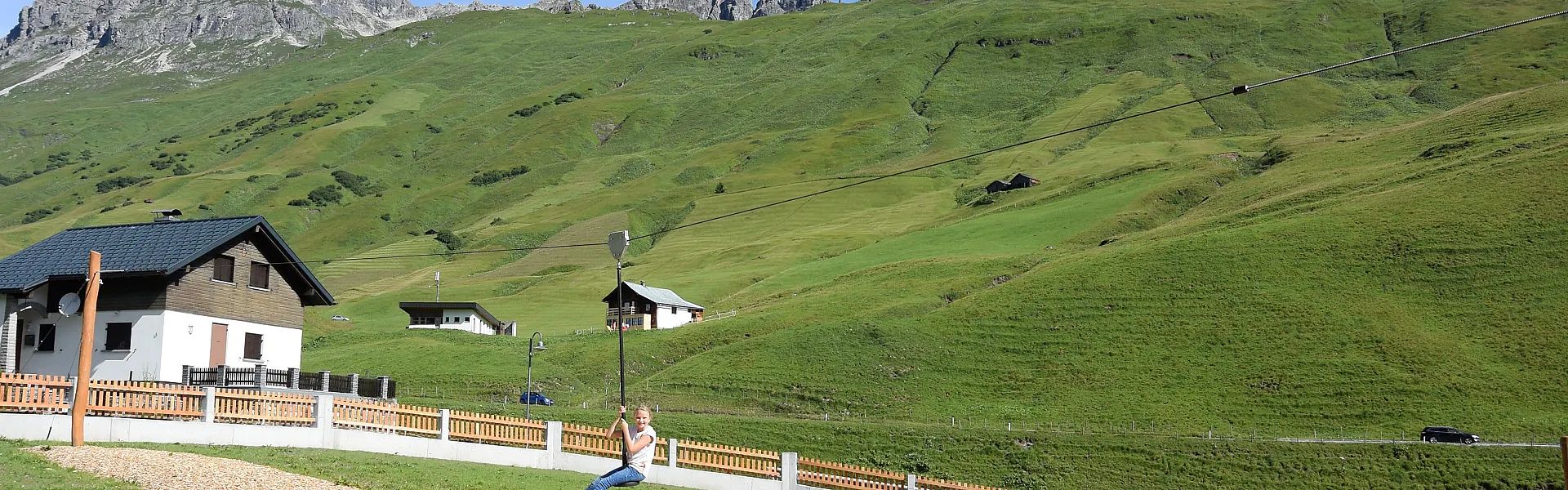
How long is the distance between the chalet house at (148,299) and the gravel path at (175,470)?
22767 mm

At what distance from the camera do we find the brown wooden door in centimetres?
4934

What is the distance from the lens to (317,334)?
99.1m

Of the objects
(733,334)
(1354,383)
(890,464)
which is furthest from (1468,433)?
Answer: (733,334)

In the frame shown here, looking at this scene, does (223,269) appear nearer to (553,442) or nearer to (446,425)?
(446,425)

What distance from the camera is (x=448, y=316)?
347ft

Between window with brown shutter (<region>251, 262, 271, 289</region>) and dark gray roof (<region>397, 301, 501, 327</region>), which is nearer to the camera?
window with brown shutter (<region>251, 262, 271, 289</region>)

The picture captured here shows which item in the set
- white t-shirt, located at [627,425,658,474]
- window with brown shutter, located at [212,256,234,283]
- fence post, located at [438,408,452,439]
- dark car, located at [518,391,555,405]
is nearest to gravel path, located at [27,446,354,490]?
white t-shirt, located at [627,425,658,474]

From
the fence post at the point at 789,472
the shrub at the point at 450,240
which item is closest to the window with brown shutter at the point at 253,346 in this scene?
the fence post at the point at 789,472

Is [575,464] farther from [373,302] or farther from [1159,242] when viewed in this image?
[373,302]

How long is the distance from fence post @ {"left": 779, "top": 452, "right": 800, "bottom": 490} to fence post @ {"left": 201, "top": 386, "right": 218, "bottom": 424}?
15693 mm

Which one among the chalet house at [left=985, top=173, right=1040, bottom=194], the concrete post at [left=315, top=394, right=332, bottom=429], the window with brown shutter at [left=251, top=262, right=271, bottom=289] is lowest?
the concrete post at [left=315, top=394, right=332, bottom=429]

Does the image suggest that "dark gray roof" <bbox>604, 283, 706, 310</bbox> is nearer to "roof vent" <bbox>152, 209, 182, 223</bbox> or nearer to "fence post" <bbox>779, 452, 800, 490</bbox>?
"roof vent" <bbox>152, 209, 182, 223</bbox>

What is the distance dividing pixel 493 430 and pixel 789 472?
881 cm

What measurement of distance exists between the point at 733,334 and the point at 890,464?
1255 inches
